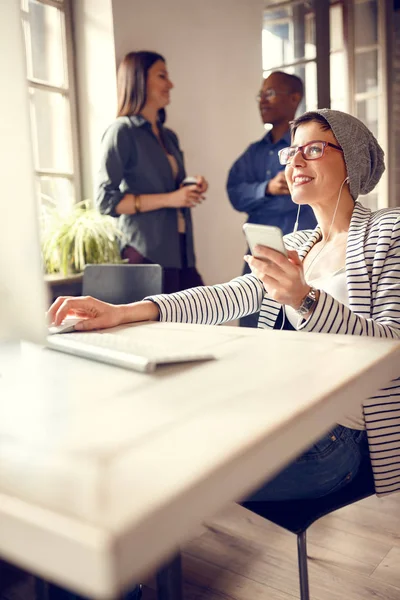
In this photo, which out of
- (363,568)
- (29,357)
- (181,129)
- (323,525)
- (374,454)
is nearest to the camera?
(29,357)

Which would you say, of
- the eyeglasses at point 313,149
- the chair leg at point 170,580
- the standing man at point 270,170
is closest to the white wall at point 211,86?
the standing man at point 270,170

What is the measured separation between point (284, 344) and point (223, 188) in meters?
3.17

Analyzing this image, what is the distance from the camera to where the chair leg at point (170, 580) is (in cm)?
79

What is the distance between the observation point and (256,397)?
2.30 feet

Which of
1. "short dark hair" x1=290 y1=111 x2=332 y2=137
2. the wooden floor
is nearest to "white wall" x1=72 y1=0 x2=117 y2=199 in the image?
"short dark hair" x1=290 y1=111 x2=332 y2=137

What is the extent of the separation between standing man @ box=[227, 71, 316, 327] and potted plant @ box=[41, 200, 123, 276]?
0.62 m

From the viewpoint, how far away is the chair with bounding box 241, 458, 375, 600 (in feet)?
3.62

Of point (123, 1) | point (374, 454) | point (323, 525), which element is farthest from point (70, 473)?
point (123, 1)

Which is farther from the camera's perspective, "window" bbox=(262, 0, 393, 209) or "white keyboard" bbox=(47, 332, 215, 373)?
"window" bbox=(262, 0, 393, 209)

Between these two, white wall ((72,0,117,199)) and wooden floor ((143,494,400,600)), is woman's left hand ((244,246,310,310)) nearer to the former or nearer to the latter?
wooden floor ((143,494,400,600))

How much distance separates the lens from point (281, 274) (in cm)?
107

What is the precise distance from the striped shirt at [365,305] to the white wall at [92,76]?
2.01 m

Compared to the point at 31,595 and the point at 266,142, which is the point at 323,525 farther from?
the point at 266,142

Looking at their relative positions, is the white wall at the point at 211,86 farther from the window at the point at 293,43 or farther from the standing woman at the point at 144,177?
the standing woman at the point at 144,177
